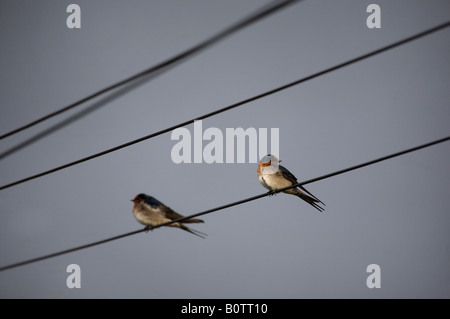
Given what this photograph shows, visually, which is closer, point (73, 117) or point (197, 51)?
point (197, 51)

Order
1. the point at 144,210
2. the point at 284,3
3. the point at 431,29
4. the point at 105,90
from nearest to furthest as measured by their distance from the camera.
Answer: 1. the point at 284,3
2. the point at 431,29
3. the point at 105,90
4. the point at 144,210

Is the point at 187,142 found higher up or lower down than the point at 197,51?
higher up

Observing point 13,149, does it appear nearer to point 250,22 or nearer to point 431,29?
point 250,22

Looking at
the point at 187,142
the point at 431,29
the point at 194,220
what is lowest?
the point at 194,220

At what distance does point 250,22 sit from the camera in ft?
16.0

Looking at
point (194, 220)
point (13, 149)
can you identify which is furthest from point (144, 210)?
point (13, 149)

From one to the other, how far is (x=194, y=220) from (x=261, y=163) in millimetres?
2074

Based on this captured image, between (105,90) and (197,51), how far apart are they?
1.22m

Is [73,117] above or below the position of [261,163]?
below

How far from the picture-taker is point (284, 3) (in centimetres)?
482
